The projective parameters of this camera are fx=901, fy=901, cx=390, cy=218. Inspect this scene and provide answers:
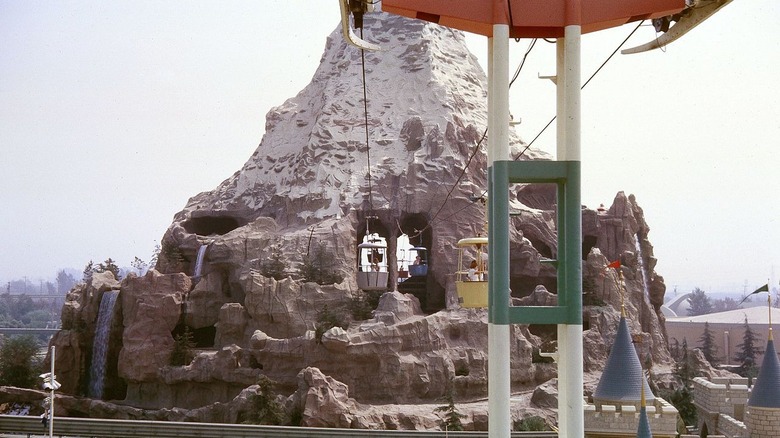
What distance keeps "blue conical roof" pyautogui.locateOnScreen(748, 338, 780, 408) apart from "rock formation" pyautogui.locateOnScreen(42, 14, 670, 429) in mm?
10463

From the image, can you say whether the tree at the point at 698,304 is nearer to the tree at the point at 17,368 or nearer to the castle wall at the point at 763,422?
the tree at the point at 17,368

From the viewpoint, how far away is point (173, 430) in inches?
1217

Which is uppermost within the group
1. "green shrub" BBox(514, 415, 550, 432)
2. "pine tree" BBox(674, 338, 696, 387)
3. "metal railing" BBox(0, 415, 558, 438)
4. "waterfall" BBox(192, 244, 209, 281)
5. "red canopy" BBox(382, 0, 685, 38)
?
"red canopy" BBox(382, 0, 685, 38)

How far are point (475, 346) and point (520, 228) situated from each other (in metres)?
9.87

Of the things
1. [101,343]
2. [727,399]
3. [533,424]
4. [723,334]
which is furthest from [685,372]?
[723,334]

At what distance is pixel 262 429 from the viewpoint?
3047 centimetres

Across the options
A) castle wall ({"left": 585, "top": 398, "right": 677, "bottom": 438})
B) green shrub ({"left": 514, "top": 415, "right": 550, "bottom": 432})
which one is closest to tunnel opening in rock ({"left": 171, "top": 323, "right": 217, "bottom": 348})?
green shrub ({"left": 514, "top": 415, "right": 550, "bottom": 432})

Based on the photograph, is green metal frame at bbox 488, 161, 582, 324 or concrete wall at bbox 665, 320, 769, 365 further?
concrete wall at bbox 665, 320, 769, 365

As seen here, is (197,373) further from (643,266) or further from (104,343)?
(643,266)

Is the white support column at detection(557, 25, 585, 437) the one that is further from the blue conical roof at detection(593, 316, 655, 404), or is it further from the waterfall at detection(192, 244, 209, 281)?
the waterfall at detection(192, 244, 209, 281)

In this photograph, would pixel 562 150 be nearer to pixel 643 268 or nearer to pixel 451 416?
pixel 451 416

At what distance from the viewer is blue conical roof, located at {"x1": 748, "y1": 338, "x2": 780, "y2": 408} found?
87.3 ft

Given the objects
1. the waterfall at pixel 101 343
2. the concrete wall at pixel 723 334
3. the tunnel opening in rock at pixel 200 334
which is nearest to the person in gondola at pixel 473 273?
the tunnel opening in rock at pixel 200 334

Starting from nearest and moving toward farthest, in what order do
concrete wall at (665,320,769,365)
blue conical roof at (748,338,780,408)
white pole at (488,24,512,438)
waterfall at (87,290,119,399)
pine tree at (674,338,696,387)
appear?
white pole at (488,24,512,438) < blue conical roof at (748,338,780,408) < pine tree at (674,338,696,387) < waterfall at (87,290,119,399) < concrete wall at (665,320,769,365)
